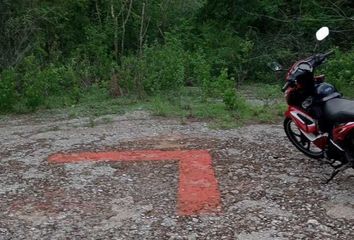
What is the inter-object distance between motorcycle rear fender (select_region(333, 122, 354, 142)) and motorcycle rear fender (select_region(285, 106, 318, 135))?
1.58ft

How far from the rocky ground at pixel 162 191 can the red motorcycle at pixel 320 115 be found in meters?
0.19

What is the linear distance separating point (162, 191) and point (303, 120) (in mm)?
1658

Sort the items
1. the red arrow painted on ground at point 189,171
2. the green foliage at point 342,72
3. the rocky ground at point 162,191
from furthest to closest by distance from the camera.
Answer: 1. the green foliage at point 342,72
2. the red arrow painted on ground at point 189,171
3. the rocky ground at point 162,191

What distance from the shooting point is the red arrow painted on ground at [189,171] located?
4527 millimetres

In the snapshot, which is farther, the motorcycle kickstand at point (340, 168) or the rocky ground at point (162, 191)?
the motorcycle kickstand at point (340, 168)

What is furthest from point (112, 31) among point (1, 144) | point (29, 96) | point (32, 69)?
point (1, 144)

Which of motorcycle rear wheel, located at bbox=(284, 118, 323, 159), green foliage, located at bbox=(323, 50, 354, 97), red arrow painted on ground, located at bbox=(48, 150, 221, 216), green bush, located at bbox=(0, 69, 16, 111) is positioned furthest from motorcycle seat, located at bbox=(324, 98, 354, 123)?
green bush, located at bbox=(0, 69, 16, 111)

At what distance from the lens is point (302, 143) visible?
5855mm

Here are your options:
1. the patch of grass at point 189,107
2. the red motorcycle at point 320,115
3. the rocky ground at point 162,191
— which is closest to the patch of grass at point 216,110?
the patch of grass at point 189,107

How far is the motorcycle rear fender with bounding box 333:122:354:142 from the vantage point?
→ 15.0 ft

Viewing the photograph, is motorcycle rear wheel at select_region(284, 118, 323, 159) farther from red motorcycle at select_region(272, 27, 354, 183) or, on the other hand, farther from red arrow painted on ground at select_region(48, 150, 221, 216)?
red arrow painted on ground at select_region(48, 150, 221, 216)

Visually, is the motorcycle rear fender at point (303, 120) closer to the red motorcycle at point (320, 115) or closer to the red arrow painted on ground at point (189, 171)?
the red motorcycle at point (320, 115)

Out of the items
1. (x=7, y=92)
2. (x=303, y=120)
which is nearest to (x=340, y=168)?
(x=303, y=120)

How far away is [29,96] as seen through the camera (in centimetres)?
866
